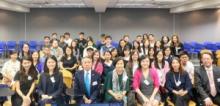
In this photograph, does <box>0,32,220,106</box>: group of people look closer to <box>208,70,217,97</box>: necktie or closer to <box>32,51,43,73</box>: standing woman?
<box>208,70,217,97</box>: necktie

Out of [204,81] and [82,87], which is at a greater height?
[204,81]

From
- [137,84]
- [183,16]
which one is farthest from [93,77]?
[183,16]

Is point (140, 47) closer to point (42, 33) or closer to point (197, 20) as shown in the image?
point (197, 20)

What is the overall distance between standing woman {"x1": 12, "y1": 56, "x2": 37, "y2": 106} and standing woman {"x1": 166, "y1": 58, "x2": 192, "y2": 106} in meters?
2.29

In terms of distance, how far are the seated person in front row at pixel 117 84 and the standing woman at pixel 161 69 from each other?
669 millimetres

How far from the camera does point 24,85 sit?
5406 mm

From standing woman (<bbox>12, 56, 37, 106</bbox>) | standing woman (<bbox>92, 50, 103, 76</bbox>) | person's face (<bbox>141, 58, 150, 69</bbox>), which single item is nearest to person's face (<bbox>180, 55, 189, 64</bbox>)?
person's face (<bbox>141, 58, 150, 69</bbox>)

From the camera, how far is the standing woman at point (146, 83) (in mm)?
5410

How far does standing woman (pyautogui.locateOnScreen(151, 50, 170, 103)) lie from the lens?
5.78 m

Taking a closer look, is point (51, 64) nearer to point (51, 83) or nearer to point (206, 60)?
point (51, 83)

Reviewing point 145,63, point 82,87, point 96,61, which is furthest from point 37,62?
point 145,63

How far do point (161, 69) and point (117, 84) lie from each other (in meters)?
1.12

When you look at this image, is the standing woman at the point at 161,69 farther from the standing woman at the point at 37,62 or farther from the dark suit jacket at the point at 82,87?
the standing woman at the point at 37,62

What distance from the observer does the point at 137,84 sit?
17.9 ft
